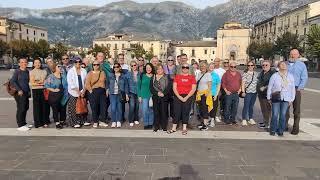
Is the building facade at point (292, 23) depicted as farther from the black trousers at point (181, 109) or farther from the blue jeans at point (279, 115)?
the black trousers at point (181, 109)

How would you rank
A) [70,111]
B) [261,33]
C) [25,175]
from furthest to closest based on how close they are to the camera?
[261,33]
[70,111]
[25,175]

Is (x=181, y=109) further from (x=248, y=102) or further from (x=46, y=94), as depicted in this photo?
(x=46, y=94)

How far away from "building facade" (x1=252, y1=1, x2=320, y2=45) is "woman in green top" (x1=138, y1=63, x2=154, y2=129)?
189 ft

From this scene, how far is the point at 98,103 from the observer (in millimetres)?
8844

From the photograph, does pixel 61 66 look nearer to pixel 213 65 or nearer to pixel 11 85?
pixel 11 85

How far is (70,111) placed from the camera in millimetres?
8695

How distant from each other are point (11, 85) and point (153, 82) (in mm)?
3442

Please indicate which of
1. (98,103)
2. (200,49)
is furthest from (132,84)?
(200,49)

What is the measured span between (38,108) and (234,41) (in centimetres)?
9412

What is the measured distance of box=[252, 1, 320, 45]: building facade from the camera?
62.1 m

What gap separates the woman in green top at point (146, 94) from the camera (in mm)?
8461

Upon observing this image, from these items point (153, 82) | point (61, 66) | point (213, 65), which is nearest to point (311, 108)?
point (213, 65)

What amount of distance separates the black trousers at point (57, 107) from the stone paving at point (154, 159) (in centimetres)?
114

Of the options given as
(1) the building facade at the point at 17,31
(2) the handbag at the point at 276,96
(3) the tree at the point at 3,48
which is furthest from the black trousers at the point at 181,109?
(1) the building facade at the point at 17,31
